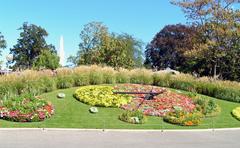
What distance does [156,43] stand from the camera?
237 feet

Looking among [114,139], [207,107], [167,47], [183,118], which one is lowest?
[114,139]

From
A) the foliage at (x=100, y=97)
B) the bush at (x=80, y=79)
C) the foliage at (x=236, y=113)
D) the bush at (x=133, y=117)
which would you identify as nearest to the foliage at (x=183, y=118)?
the bush at (x=133, y=117)

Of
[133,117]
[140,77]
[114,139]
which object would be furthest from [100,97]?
[114,139]

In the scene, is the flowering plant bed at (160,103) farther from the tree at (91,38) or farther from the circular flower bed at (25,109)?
the tree at (91,38)

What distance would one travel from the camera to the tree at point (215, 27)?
36344 millimetres

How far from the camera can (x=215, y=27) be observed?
36.8 metres

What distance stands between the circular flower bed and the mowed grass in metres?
0.29

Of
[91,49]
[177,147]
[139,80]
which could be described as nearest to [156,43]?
[91,49]

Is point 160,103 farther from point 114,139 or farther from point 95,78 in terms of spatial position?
point 114,139

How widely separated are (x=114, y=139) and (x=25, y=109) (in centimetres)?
548

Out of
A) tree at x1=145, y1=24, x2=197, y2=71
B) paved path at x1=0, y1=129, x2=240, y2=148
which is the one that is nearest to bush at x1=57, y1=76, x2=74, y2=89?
paved path at x1=0, y1=129, x2=240, y2=148

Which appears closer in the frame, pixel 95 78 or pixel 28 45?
pixel 95 78

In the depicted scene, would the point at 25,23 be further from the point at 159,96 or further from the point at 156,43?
the point at 159,96

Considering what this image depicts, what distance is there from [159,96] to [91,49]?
102 feet
